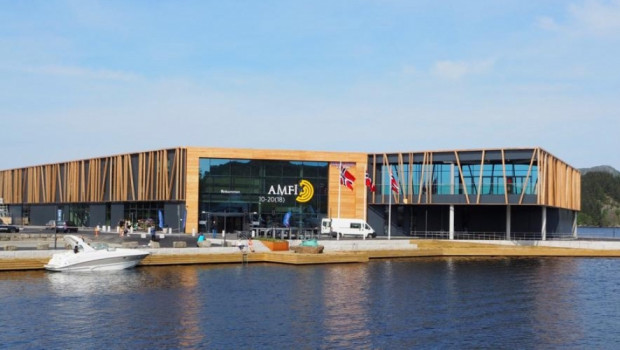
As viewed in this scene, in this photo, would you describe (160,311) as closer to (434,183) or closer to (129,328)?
(129,328)

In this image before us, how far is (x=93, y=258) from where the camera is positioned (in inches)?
2124

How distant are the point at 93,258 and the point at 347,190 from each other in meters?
43.8

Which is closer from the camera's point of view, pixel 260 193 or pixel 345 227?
pixel 345 227

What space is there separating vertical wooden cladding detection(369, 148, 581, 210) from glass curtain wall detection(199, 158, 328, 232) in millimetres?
8329

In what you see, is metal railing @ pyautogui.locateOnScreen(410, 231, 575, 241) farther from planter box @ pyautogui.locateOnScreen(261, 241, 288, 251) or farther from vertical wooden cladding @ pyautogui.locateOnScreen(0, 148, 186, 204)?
vertical wooden cladding @ pyautogui.locateOnScreen(0, 148, 186, 204)

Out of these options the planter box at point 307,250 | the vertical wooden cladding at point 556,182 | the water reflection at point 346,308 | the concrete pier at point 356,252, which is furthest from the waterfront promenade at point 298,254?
the water reflection at point 346,308

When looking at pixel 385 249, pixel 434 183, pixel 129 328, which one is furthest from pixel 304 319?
pixel 434 183

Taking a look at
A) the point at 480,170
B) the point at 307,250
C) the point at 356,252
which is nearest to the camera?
the point at 307,250

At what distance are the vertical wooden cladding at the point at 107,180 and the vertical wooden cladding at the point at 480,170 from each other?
2600 centimetres

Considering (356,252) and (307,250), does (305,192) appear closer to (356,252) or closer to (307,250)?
(356,252)

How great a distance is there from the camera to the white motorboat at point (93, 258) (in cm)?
5275

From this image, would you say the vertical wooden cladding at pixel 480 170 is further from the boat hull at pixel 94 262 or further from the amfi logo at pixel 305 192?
the boat hull at pixel 94 262

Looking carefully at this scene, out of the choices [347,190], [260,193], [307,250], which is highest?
[347,190]

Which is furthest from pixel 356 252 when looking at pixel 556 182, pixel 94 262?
pixel 556 182
